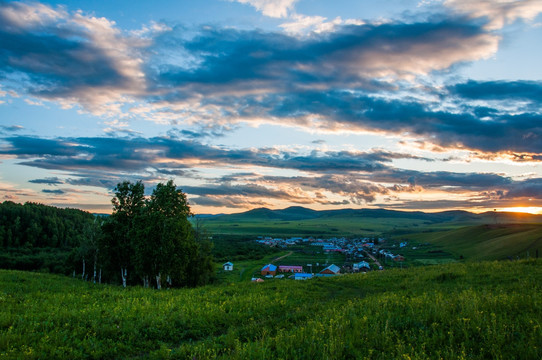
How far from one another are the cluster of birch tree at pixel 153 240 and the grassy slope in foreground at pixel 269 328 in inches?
512

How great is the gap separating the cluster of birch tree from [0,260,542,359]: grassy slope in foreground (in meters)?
13.0

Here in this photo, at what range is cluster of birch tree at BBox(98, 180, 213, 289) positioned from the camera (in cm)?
3177

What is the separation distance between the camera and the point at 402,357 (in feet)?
23.9

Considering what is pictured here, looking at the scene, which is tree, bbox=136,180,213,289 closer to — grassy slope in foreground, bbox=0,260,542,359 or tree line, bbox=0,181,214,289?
tree line, bbox=0,181,214,289

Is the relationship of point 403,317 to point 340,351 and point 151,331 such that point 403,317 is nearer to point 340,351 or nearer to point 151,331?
point 340,351

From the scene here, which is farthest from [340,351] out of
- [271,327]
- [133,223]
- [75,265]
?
[75,265]

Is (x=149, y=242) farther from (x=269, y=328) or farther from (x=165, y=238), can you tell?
(x=269, y=328)

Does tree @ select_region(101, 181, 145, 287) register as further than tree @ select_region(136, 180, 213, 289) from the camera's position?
Yes

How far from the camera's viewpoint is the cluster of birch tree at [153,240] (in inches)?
1251

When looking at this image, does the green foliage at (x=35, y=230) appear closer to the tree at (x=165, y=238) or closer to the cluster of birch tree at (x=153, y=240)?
the cluster of birch tree at (x=153, y=240)

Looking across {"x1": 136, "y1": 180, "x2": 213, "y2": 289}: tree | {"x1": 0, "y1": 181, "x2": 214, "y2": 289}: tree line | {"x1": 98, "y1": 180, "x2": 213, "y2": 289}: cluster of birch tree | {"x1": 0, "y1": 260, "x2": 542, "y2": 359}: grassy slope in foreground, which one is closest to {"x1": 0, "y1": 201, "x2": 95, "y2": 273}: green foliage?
{"x1": 0, "y1": 181, "x2": 214, "y2": 289}: tree line

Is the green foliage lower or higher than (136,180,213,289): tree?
lower

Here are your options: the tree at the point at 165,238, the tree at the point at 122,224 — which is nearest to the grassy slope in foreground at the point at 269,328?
the tree at the point at 165,238

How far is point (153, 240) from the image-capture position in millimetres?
31797
